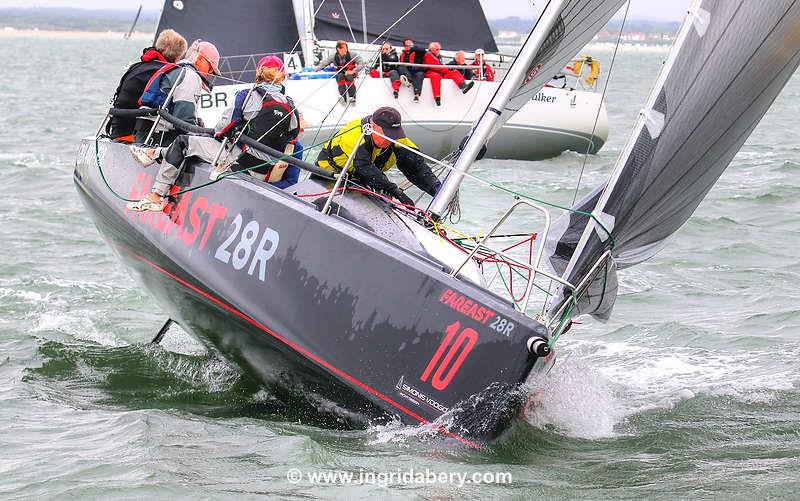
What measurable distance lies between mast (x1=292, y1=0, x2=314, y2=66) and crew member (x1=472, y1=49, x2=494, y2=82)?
244 cm

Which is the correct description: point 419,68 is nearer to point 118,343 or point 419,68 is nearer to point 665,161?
point 118,343

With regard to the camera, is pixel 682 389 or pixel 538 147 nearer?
pixel 682 389

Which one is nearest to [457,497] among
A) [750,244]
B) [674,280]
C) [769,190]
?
[674,280]

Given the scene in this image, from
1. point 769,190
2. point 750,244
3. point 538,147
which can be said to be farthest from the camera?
point 538,147

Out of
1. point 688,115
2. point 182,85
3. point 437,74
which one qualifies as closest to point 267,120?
point 182,85

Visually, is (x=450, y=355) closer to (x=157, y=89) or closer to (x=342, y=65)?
(x=157, y=89)

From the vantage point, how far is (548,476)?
4254 millimetres

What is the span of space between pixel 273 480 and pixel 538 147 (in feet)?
44.5

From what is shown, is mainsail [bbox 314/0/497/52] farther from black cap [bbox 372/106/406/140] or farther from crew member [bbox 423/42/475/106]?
black cap [bbox 372/106/406/140]

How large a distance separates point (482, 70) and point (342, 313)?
41.8ft

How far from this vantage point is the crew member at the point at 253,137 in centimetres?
545

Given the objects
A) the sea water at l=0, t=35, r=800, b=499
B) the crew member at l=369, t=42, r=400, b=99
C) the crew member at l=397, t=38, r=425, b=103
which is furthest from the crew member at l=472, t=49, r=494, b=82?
the sea water at l=0, t=35, r=800, b=499

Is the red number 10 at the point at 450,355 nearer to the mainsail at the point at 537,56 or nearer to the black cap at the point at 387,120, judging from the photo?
the mainsail at the point at 537,56

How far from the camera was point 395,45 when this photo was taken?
17.0 metres
